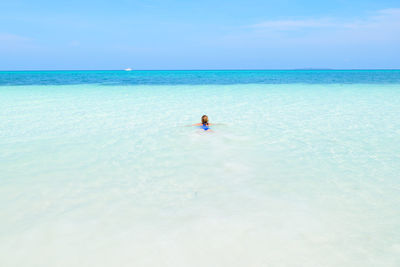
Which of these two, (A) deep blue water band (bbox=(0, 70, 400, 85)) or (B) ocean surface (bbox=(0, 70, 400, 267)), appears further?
(A) deep blue water band (bbox=(0, 70, 400, 85))

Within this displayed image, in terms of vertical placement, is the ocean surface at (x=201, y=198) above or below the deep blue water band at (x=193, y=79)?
below

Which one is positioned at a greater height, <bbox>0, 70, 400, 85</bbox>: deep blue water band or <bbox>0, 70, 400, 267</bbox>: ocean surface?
<bbox>0, 70, 400, 85</bbox>: deep blue water band

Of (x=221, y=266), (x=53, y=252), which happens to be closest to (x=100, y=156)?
(x=53, y=252)

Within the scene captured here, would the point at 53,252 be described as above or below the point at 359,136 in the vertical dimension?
below

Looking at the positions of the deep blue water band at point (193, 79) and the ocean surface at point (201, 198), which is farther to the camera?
the deep blue water band at point (193, 79)

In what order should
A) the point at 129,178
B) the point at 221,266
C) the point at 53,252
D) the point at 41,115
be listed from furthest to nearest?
1. the point at 41,115
2. the point at 129,178
3. the point at 53,252
4. the point at 221,266

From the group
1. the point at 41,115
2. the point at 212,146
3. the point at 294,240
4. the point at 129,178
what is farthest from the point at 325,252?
the point at 41,115

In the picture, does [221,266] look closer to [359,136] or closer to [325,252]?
Result: [325,252]

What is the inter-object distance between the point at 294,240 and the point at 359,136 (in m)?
6.13

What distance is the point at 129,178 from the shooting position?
17.7ft

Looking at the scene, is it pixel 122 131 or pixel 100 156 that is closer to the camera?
pixel 100 156

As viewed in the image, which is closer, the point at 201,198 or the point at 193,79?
the point at 201,198

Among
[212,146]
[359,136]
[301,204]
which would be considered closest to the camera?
[301,204]

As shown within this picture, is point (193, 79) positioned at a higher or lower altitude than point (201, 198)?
higher
